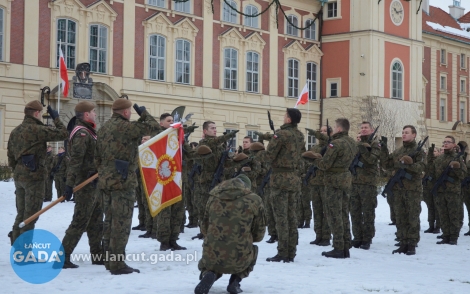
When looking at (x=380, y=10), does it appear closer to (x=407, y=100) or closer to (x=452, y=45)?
(x=407, y=100)

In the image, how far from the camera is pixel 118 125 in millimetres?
9617

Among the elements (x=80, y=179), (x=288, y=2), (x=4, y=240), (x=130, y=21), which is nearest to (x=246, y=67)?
(x=288, y=2)

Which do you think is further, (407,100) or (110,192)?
(407,100)

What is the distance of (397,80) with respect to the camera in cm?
4378

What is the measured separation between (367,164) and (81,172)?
574 cm

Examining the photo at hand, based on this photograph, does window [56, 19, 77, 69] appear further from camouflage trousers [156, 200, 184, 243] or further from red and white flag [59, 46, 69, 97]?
camouflage trousers [156, 200, 184, 243]

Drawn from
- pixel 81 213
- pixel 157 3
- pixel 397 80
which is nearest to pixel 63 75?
pixel 157 3

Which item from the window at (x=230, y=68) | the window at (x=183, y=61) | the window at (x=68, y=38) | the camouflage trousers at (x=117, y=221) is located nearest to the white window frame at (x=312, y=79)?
the window at (x=230, y=68)

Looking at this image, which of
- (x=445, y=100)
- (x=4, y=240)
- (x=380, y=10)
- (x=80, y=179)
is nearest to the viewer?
(x=80, y=179)

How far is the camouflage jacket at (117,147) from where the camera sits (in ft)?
31.4

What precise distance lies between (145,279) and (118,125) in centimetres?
202

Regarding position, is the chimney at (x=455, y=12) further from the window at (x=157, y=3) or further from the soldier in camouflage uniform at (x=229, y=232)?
the soldier in camouflage uniform at (x=229, y=232)

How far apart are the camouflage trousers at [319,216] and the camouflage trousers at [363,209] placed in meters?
0.60

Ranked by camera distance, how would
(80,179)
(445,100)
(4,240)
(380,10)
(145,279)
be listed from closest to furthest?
(145,279)
(80,179)
(4,240)
(380,10)
(445,100)
